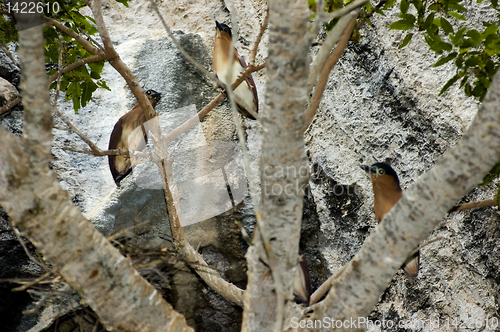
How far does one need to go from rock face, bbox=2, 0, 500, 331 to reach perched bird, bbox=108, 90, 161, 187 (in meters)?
0.32

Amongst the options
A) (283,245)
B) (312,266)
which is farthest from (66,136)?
(283,245)

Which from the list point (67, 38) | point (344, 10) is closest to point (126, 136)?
point (67, 38)

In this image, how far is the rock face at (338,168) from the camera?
2.15 meters

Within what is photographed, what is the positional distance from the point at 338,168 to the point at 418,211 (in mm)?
1469

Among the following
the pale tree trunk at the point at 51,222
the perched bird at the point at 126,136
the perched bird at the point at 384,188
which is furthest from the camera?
the perched bird at the point at 126,136

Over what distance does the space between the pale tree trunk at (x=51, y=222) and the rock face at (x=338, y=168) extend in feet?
2.09

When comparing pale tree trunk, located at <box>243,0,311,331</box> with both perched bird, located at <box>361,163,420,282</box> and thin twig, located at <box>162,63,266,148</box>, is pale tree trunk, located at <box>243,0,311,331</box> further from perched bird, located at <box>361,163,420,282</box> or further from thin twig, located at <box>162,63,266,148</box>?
thin twig, located at <box>162,63,266,148</box>

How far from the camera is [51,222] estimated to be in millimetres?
1074

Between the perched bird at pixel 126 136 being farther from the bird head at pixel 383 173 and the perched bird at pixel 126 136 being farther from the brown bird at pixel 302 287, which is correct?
the bird head at pixel 383 173

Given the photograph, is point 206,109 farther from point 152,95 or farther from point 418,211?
point 418,211

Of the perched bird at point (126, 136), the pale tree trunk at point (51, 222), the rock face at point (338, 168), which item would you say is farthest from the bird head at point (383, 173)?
the perched bird at point (126, 136)

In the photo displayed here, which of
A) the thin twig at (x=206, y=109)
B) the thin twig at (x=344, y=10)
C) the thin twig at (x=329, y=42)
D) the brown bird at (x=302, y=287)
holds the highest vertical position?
the thin twig at (x=206, y=109)

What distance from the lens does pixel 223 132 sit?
300 cm

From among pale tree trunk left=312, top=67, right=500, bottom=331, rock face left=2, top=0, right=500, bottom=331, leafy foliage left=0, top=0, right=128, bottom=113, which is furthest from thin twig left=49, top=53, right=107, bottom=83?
pale tree trunk left=312, top=67, right=500, bottom=331
